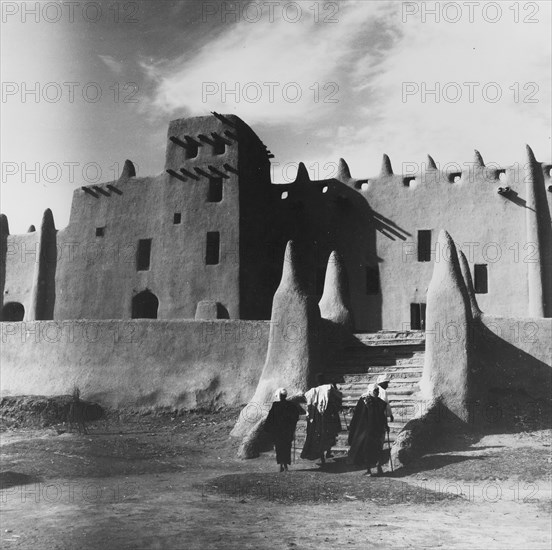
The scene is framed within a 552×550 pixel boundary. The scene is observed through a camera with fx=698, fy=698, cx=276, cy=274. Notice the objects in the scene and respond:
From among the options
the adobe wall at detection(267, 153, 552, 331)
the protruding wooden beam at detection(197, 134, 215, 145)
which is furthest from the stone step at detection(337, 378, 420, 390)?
the protruding wooden beam at detection(197, 134, 215, 145)

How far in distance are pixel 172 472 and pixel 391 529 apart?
4.98 metres

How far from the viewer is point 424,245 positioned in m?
26.1

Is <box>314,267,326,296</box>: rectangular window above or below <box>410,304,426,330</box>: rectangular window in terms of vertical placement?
above

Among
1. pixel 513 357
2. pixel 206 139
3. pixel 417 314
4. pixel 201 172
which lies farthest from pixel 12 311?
pixel 513 357

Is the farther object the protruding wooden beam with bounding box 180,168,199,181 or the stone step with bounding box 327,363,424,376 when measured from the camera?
the protruding wooden beam with bounding box 180,168,199,181

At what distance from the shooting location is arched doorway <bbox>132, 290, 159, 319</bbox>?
2677 cm

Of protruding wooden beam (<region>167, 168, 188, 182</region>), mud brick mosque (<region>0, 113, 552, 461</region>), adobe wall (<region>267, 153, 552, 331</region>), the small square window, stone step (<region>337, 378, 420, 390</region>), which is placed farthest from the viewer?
the small square window

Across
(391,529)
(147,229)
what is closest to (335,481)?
(391,529)

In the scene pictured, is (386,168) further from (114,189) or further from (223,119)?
(114,189)

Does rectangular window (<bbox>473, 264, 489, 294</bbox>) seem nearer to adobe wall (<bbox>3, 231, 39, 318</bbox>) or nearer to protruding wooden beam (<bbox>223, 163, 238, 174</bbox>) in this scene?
protruding wooden beam (<bbox>223, 163, 238, 174</bbox>)

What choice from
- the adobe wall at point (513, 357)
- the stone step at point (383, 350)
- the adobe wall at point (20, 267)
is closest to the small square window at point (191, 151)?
the adobe wall at point (20, 267)

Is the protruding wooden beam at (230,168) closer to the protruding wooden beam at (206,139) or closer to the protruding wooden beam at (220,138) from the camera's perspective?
the protruding wooden beam at (220,138)

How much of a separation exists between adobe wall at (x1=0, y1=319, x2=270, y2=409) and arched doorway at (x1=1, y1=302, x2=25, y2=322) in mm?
12581

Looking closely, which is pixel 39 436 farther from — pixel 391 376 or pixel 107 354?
pixel 391 376
